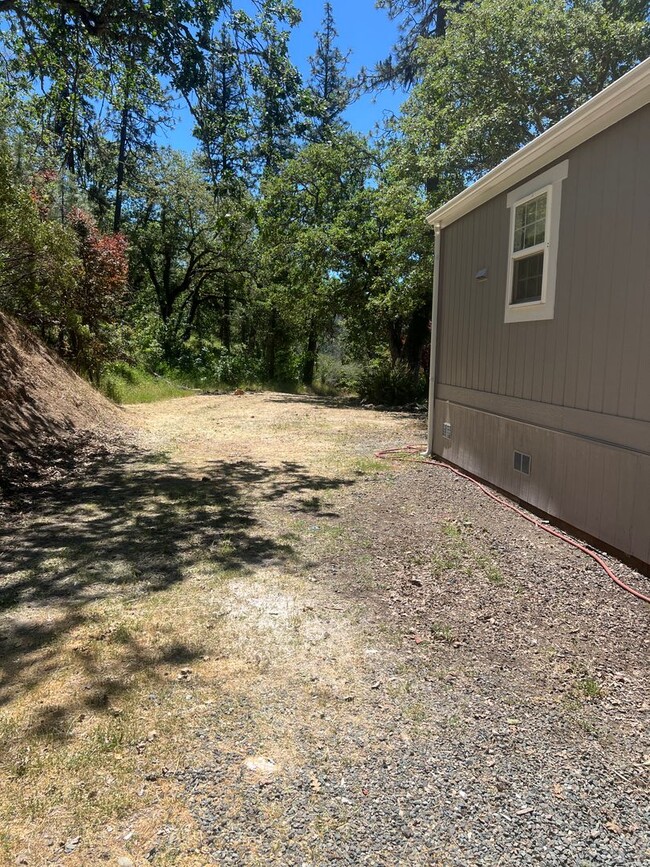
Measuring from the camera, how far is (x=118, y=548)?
147 inches

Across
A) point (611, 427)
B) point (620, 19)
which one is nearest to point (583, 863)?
point (611, 427)

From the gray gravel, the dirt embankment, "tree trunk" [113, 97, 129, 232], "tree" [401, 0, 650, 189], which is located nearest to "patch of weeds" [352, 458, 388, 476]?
the gray gravel

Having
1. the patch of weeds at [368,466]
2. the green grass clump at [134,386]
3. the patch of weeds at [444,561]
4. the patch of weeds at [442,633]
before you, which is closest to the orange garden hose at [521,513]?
the patch of weeds at [368,466]

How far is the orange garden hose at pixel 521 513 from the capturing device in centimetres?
321

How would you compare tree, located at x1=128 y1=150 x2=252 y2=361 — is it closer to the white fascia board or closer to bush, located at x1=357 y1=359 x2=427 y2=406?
bush, located at x1=357 y1=359 x2=427 y2=406

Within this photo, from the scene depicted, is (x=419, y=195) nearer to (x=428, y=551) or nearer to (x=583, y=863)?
(x=428, y=551)

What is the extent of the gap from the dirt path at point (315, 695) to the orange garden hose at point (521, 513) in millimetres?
96

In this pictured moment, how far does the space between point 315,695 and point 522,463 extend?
332 centimetres

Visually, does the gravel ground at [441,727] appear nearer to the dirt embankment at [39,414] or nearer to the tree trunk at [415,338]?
the dirt embankment at [39,414]

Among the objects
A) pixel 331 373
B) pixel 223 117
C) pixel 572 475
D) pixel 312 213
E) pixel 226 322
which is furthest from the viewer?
pixel 226 322

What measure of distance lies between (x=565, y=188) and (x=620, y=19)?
7277 millimetres

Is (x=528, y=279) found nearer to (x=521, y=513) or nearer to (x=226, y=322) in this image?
(x=521, y=513)

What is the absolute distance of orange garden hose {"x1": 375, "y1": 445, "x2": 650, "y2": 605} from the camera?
3212mm

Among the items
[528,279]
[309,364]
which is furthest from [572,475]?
[309,364]
